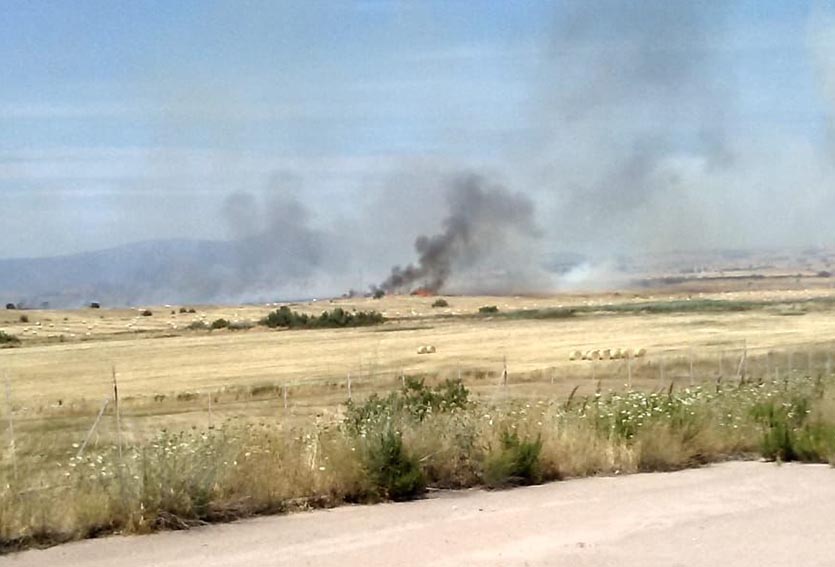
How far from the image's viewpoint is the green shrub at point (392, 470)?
35.7ft

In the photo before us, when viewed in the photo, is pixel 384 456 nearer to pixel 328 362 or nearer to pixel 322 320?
pixel 328 362

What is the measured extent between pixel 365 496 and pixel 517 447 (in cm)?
177

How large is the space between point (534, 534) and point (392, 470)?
1999 mm

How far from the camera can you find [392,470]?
36.0ft

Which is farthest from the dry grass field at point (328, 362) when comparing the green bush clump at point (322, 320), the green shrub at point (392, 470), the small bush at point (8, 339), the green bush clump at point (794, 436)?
the green bush clump at point (322, 320)

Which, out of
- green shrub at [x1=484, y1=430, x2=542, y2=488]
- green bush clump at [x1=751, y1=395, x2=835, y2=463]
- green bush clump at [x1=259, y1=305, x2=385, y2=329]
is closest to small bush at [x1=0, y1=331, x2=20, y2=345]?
green bush clump at [x1=259, y1=305, x2=385, y2=329]

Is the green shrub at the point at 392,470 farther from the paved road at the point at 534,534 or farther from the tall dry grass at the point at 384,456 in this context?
the paved road at the point at 534,534

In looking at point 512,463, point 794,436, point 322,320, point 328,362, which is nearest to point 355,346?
point 328,362

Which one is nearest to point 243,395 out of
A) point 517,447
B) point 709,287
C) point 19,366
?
point 19,366

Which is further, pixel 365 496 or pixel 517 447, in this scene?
pixel 517 447

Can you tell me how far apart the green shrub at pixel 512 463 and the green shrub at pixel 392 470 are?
752 millimetres

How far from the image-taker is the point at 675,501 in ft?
35.5

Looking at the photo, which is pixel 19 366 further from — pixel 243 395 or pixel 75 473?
pixel 75 473

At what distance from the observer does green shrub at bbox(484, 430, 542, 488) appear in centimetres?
1149
